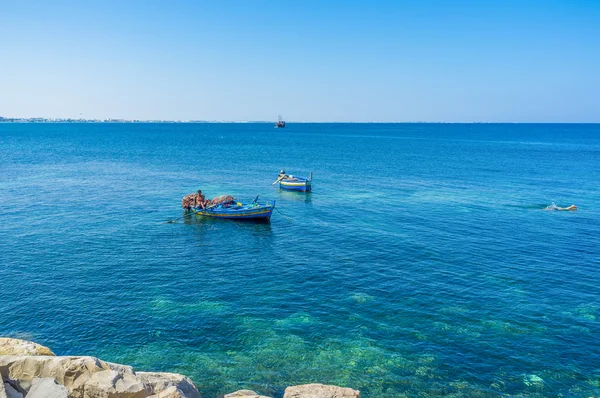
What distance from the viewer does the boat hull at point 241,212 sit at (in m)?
56.9

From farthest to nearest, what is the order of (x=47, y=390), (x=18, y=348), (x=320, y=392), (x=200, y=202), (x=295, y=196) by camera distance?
(x=295, y=196)
(x=200, y=202)
(x=18, y=348)
(x=320, y=392)
(x=47, y=390)

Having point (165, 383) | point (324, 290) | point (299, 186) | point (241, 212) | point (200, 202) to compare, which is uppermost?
point (299, 186)

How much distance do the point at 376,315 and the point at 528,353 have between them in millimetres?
10118

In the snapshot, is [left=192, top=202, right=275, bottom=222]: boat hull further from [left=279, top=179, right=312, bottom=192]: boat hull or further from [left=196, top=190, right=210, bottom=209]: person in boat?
[left=279, top=179, right=312, bottom=192]: boat hull

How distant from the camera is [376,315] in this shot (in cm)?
3178

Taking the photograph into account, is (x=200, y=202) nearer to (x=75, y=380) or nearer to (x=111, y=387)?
(x=75, y=380)

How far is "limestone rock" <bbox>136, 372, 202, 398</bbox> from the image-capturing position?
18.7 m

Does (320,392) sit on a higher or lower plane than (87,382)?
lower

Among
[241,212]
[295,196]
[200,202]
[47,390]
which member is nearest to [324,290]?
[47,390]

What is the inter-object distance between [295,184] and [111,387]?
6191 cm

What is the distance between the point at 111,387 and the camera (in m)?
17.0

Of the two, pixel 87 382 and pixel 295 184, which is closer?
pixel 87 382

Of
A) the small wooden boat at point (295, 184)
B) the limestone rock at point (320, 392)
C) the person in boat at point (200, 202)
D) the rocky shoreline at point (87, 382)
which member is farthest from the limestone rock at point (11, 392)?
the small wooden boat at point (295, 184)

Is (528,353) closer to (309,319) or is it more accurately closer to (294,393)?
(309,319)
